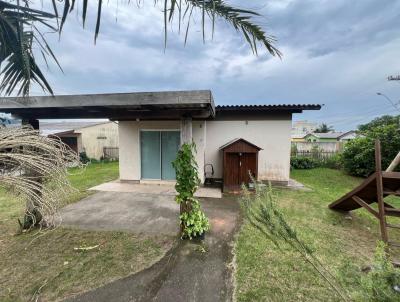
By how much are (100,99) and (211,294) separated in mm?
3373

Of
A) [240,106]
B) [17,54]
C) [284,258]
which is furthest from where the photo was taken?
[240,106]

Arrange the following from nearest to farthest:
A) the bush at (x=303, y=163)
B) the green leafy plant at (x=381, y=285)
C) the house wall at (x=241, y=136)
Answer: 1. the green leafy plant at (x=381, y=285)
2. the house wall at (x=241, y=136)
3. the bush at (x=303, y=163)

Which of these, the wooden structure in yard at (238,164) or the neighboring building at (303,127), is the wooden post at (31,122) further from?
the neighboring building at (303,127)

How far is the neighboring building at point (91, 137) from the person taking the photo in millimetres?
15078

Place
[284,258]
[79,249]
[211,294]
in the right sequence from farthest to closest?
[79,249] < [284,258] < [211,294]

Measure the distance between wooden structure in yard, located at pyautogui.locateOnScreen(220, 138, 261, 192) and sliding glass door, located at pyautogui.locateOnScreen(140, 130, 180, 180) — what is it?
1937mm

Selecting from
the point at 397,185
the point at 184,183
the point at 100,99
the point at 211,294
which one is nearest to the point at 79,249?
the point at 184,183

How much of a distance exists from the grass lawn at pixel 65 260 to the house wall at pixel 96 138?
41.7ft

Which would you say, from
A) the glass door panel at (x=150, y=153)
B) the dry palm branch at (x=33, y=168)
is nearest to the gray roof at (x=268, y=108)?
the glass door panel at (x=150, y=153)

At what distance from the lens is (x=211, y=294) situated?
2348mm

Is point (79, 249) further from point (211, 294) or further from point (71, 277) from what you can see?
point (211, 294)

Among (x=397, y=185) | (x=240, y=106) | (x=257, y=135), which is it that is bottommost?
(x=397, y=185)

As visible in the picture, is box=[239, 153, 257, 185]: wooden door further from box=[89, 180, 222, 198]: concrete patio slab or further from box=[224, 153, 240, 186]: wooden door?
box=[89, 180, 222, 198]: concrete patio slab

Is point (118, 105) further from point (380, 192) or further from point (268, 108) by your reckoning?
point (268, 108)
